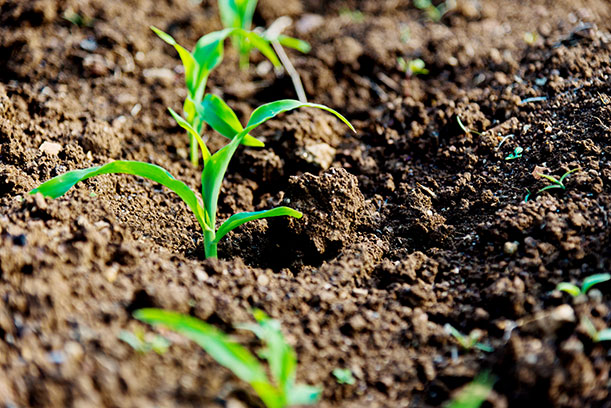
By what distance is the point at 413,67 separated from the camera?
2.88 m

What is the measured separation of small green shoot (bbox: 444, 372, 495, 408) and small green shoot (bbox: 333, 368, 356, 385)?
249 millimetres

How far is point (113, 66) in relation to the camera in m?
2.87

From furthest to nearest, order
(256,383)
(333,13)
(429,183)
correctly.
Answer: (333,13) → (429,183) → (256,383)

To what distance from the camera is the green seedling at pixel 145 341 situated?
135cm

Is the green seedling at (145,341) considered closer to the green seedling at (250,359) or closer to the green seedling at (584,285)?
the green seedling at (250,359)

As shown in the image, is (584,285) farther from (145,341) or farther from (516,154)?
(145,341)

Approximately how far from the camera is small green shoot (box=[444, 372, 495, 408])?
1.19m

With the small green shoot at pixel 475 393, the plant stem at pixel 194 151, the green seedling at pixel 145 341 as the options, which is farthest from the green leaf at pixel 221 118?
the small green shoot at pixel 475 393

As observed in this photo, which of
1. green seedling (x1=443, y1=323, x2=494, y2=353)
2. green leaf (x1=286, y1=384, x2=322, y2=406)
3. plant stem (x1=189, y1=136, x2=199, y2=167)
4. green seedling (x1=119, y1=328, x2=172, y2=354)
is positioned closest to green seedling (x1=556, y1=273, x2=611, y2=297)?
green seedling (x1=443, y1=323, x2=494, y2=353)

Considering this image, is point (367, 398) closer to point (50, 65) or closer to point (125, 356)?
point (125, 356)

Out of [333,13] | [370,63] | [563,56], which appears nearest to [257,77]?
[370,63]

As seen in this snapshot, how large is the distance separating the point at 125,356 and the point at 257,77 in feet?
6.68

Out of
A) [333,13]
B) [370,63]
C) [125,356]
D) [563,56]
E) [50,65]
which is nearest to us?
[125,356]

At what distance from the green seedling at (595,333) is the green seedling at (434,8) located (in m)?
2.44
